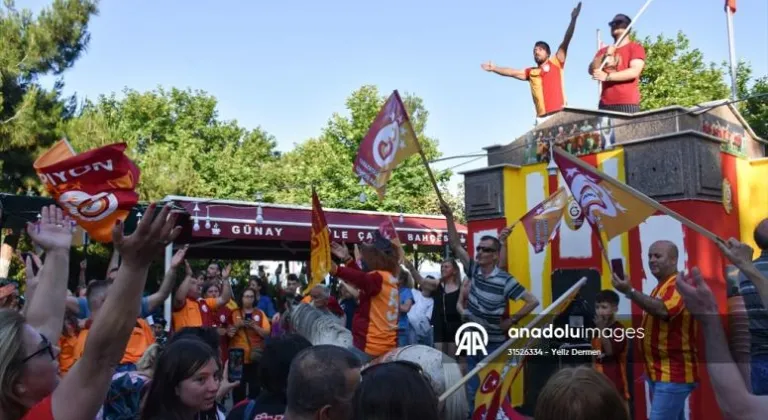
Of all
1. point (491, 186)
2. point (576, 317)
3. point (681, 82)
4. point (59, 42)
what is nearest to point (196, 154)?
point (59, 42)

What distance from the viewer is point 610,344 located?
6.65 m

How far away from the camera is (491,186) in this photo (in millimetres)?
10305

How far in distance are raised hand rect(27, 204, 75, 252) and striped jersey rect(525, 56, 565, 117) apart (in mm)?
7727

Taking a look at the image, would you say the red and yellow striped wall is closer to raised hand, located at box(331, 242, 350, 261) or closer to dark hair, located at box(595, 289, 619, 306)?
dark hair, located at box(595, 289, 619, 306)

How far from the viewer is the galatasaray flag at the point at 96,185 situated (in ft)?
13.3

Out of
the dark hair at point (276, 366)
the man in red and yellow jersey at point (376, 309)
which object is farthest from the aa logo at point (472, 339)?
the dark hair at point (276, 366)

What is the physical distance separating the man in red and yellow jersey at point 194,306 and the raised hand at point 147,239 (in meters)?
6.18

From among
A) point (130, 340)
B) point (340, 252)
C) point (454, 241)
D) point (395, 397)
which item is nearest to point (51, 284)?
point (395, 397)

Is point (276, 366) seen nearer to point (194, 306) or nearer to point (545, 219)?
point (545, 219)

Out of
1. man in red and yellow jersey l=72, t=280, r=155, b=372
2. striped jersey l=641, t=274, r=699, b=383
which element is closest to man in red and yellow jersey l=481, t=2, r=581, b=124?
striped jersey l=641, t=274, r=699, b=383

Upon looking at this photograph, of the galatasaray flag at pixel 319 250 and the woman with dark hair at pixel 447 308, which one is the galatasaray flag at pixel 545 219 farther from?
the galatasaray flag at pixel 319 250

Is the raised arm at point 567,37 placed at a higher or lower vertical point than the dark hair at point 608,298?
higher

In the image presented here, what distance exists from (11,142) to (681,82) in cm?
2828

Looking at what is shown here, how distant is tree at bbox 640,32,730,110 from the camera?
33312mm
